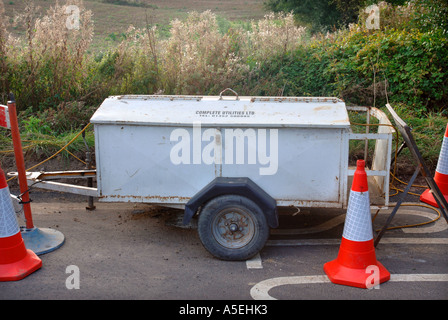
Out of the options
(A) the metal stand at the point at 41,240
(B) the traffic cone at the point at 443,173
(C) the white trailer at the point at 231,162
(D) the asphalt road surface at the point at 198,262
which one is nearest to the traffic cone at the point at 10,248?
(D) the asphalt road surface at the point at 198,262

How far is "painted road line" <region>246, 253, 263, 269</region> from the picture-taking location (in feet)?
15.0

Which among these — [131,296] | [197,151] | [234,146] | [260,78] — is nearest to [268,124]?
[234,146]

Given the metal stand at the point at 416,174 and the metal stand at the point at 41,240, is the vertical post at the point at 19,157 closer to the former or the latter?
the metal stand at the point at 41,240

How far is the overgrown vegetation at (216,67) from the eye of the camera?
8305 millimetres

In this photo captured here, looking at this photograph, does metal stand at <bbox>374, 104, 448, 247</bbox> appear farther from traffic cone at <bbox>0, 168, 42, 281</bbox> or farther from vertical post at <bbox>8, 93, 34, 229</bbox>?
vertical post at <bbox>8, 93, 34, 229</bbox>

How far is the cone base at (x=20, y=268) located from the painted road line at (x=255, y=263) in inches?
79.3

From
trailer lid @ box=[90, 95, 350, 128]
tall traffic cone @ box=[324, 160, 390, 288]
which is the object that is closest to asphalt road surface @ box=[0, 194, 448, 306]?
tall traffic cone @ box=[324, 160, 390, 288]

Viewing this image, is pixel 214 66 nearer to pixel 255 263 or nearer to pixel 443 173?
pixel 443 173

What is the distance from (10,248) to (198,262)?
1.77 m

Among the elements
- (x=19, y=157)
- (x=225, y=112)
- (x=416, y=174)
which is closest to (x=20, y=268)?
(x=19, y=157)

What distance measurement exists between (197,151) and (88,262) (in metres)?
1.54

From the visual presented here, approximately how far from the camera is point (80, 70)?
8.68 metres

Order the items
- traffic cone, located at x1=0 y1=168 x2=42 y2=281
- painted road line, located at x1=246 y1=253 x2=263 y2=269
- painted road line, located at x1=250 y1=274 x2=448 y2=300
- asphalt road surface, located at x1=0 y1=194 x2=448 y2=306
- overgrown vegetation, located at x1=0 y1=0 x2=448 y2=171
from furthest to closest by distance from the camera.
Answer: overgrown vegetation, located at x1=0 y1=0 x2=448 y2=171, painted road line, located at x1=246 y1=253 x2=263 y2=269, traffic cone, located at x1=0 y1=168 x2=42 y2=281, painted road line, located at x1=250 y1=274 x2=448 y2=300, asphalt road surface, located at x1=0 y1=194 x2=448 y2=306

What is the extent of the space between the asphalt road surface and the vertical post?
0.51 metres
